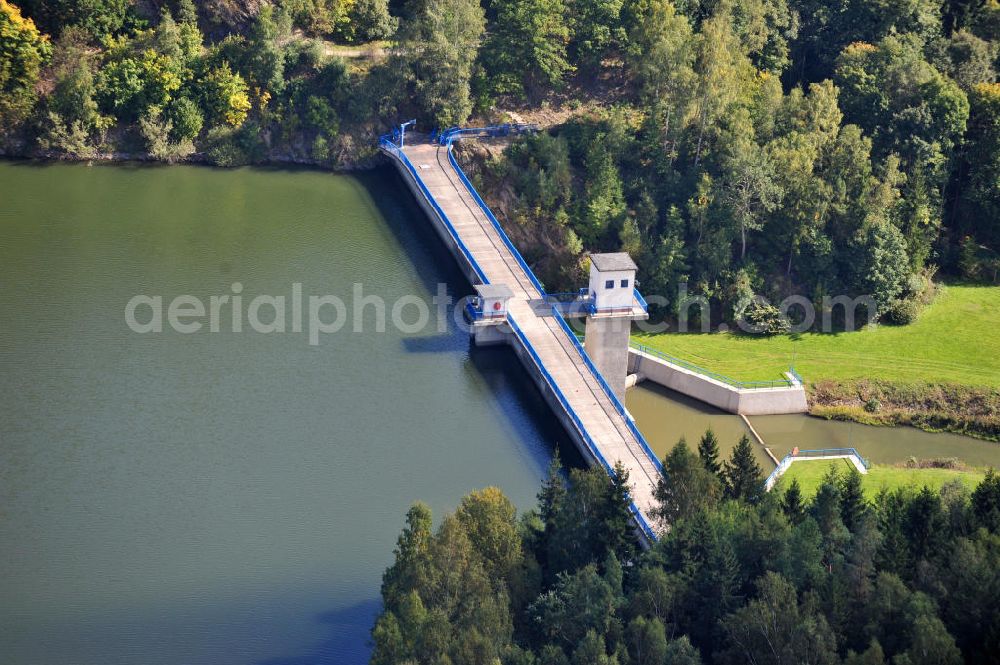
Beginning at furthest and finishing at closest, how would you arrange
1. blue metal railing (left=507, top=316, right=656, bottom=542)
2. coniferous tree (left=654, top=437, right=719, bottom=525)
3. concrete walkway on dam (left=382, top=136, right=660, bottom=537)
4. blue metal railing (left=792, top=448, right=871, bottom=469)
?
blue metal railing (left=792, top=448, right=871, bottom=469) → concrete walkway on dam (left=382, top=136, right=660, bottom=537) → blue metal railing (left=507, top=316, right=656, bottom=542) → coniferous tree (left=654, top=437, right=719, bottom=525)

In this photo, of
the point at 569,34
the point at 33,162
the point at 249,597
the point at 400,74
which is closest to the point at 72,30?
the point at 33,162

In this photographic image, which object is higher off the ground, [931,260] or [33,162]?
[33,162]

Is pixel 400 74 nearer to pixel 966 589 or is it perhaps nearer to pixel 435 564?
pixel 435 564

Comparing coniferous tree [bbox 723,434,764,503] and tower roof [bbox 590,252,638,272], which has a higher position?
tower roof [bbox 590,252,638,272]

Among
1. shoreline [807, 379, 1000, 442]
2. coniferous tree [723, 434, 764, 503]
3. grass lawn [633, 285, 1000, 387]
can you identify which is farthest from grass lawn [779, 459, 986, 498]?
grass lawn [633, 285, 1000, 387]

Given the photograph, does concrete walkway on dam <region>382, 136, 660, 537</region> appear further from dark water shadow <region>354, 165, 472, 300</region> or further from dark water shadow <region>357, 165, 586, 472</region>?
dark water shadow <region>354, 165, 472, 300</region>

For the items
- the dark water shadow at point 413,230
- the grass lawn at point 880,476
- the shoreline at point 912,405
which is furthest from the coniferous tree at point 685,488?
the dark water shadow at point 413,230

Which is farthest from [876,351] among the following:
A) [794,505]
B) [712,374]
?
[794,505]
